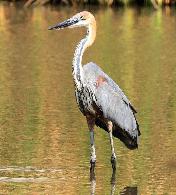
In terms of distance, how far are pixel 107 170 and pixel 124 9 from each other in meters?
24.9

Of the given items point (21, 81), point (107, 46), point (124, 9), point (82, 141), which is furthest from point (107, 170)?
point (124, 9)

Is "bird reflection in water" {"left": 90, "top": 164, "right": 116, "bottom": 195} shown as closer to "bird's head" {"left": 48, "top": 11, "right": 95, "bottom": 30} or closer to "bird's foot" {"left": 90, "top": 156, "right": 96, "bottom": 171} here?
"bird's foot" {"left": 90, "top": 156, "right": 96, "bottom": 171}

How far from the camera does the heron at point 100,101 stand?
11.3m

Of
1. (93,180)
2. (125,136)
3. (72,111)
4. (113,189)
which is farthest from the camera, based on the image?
(72,111)

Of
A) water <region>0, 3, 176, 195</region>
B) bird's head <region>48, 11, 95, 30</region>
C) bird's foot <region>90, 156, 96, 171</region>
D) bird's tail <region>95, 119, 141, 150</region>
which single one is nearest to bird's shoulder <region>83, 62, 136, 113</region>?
bird's tail <region>95, 119, 141, 150</region>

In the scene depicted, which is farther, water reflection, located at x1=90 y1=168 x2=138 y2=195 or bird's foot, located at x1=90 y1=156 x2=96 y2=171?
bird's foot, located at x1=90 y1=156 x2=96 y2=171

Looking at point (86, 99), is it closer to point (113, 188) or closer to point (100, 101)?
point (100, 101)

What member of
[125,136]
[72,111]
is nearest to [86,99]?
[125,136]

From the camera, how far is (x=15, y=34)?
28.0 m

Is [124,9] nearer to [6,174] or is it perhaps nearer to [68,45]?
[68,45]

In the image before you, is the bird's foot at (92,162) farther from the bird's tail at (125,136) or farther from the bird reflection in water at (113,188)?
the bird's tail at (125,136)

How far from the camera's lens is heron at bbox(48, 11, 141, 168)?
37.2 ft

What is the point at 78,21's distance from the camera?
11.6m

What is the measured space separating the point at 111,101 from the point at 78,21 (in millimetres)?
935
